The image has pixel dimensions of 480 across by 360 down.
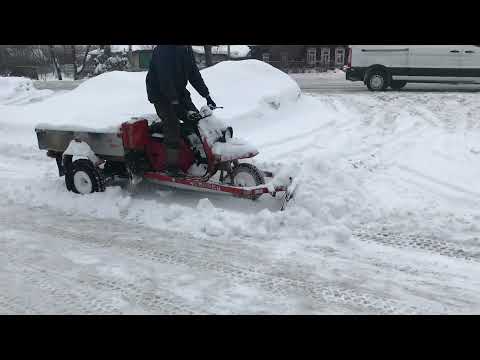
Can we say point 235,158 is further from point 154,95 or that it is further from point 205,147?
point 154,95

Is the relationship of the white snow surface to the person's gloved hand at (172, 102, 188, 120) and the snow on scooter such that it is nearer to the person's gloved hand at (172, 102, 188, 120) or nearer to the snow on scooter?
the snow on scooter

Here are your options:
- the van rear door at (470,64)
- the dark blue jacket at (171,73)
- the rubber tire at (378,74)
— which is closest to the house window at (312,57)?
the rubber tire at (378,74)

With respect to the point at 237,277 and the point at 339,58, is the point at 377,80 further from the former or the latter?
the point at 339,58

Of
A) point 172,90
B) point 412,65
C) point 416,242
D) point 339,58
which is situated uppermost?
point 172,90

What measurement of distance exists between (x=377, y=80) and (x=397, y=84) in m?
0.65

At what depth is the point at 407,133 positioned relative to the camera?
8945 mm

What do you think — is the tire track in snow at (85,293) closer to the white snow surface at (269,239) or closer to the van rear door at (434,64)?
the white snow surface at (269,239)

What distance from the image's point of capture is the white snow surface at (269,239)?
378 centimetres

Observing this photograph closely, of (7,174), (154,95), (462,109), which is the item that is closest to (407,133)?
(462,109)

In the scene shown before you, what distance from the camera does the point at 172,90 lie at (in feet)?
17.9

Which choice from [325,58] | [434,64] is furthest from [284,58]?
[434,64]

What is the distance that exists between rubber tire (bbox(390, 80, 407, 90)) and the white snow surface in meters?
6.19

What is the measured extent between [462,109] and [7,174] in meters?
9.49

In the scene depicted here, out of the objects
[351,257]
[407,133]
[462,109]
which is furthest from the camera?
[462,109]
